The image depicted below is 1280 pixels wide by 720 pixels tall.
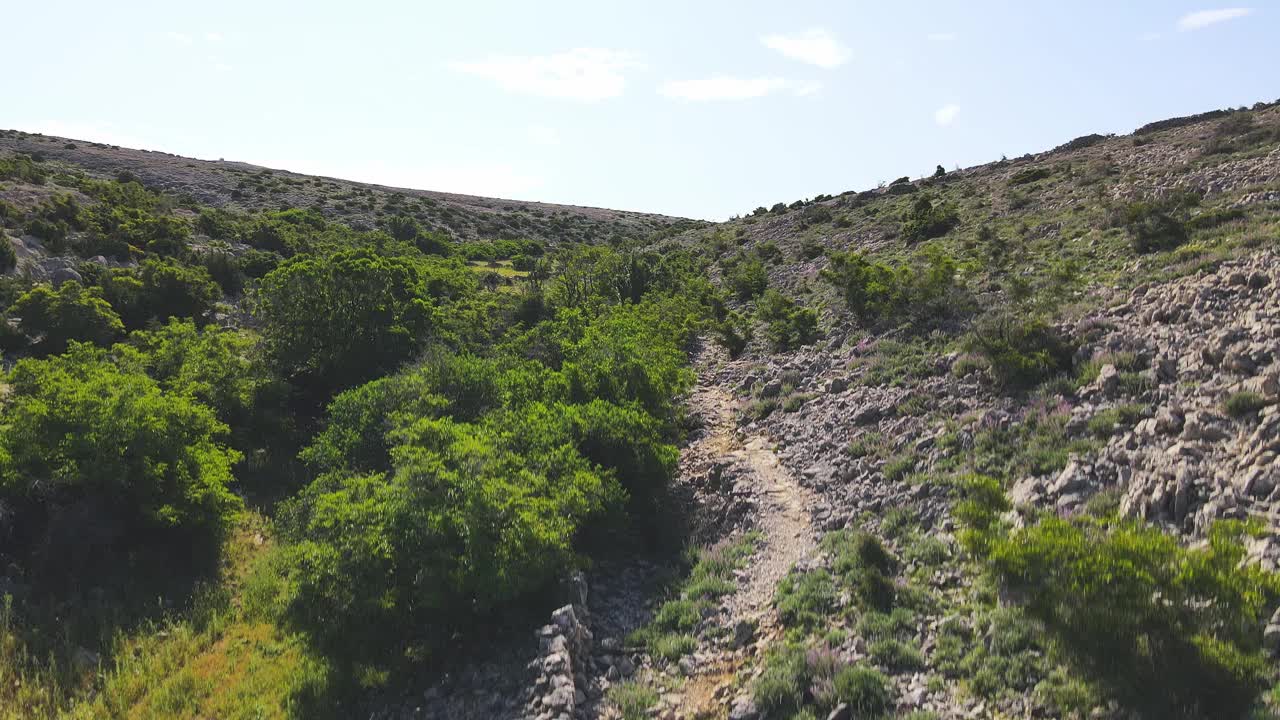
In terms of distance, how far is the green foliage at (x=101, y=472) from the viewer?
15.5m

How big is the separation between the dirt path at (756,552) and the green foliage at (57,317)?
23.4m

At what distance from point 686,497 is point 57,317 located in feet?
80.7

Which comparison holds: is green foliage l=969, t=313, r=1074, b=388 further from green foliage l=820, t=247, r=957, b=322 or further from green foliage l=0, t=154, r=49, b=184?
green foliage l=0, t=154, r=49, b=184

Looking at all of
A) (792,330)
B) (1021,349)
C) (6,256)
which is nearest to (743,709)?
(1021,349)

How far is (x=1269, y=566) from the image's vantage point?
25.6 ft

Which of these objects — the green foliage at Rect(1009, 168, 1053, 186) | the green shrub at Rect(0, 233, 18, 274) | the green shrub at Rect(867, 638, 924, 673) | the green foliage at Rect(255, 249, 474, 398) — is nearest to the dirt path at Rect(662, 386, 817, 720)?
the green shrub at Rect(867, 638, 924, 673)

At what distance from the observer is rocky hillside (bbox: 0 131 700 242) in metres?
70.1

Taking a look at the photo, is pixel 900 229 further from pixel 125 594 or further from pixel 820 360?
pixel 125 594

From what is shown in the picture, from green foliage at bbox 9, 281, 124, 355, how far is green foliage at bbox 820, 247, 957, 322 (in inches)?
1152

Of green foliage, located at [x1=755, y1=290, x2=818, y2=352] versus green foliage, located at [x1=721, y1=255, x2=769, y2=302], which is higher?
green foliage, located at [x1=721, y1=255, x2=769, y2=302]

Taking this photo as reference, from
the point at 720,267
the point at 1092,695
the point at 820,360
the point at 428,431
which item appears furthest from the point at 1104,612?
the point at 720,267

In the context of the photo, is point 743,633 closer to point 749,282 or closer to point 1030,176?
point 749,282

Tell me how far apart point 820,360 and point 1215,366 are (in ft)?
41.0

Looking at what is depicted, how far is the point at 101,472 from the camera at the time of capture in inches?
615
